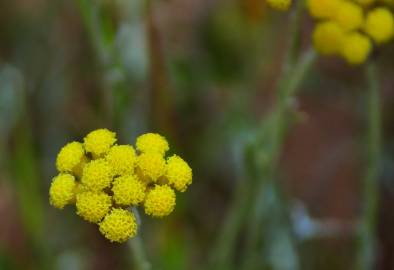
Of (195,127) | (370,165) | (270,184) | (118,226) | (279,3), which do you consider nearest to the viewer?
(118,226)

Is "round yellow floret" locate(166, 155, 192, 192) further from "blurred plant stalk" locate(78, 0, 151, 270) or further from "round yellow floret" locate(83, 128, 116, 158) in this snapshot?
"blurred plant stalk" locate(78, 0, 151, 270)

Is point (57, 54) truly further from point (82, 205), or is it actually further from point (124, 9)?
point (82, 205)

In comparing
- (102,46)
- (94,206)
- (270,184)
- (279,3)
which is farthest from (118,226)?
(270,184)

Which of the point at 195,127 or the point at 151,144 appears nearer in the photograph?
the point at 151,144

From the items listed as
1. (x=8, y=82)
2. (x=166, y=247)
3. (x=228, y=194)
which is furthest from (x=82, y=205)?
(x=228, y=194)

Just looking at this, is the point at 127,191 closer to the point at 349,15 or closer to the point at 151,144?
the point at 151,144

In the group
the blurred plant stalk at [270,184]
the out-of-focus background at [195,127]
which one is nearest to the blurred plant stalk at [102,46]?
the out-of-focus background at [195,127]
